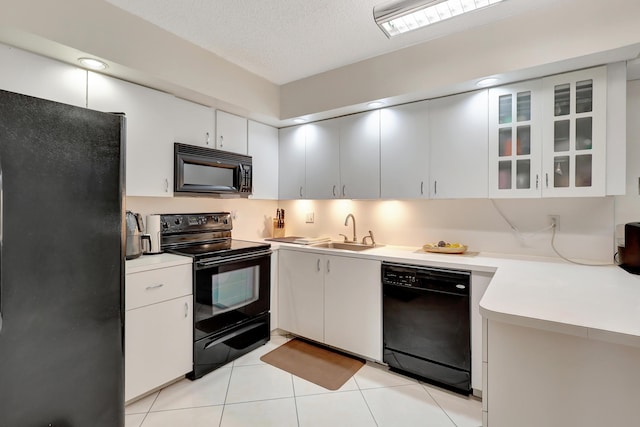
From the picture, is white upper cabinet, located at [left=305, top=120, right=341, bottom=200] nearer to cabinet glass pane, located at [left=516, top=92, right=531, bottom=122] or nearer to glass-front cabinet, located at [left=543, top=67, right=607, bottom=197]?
cabinet glass pane, located at [left=516, top=92, right=531, bottom=122]

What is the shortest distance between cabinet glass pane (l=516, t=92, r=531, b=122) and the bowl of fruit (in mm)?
992

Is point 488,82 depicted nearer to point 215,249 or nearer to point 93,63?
point 215,249

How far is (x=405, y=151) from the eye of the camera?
2496mm

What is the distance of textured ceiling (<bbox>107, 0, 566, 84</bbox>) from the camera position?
1.79m

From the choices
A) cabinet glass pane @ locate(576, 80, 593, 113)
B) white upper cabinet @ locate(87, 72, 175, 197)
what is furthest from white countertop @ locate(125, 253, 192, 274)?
cabinet glass pane @ locate(576, 80, 593, 113)

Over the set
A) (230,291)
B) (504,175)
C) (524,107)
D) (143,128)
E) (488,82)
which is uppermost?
(488,82)

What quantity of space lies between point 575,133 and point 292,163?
2310mm

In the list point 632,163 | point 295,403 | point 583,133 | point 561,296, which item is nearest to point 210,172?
point 295,403

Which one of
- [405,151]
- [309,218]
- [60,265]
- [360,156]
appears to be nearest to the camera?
[60,265]

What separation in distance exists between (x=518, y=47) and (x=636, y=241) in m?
1.33

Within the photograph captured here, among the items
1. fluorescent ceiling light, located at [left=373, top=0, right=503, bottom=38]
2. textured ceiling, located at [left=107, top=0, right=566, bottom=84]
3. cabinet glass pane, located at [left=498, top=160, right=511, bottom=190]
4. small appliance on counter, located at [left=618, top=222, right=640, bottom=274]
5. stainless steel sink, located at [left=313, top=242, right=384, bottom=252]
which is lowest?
stainless steel sink, located at [left=313, top=242, right=384, bottom=252]

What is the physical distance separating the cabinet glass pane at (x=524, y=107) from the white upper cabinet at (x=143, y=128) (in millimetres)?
2489

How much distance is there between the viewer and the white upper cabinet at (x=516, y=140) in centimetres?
198

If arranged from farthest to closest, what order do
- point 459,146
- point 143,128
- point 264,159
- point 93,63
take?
point 264,159
point 459,146
point 143,128
point 93,63
